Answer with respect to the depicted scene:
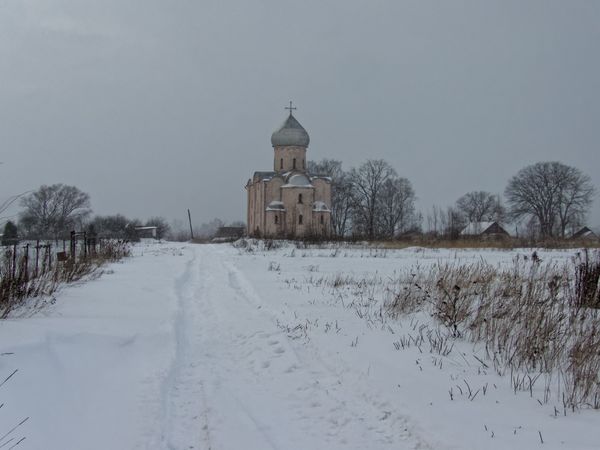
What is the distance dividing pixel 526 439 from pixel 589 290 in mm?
5114

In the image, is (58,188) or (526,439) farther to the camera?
(58,188)

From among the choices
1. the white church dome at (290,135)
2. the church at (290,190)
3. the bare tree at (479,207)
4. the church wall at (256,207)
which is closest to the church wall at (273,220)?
the church at (290,190)

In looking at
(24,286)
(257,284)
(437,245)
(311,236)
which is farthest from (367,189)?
(24,286)

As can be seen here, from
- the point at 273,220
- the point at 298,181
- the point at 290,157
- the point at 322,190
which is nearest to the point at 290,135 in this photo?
the point at 290,157

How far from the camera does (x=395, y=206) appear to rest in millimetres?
75750

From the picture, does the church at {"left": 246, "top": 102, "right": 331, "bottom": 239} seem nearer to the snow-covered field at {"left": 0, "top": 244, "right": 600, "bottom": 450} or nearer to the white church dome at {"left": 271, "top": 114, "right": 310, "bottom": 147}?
the white church dome at {"left": 271, "top": 114, "right": 310, "bottom": 147}

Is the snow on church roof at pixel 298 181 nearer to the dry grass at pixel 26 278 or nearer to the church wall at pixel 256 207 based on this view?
the church wall at pixel 256 207

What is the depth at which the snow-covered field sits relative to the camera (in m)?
3.57

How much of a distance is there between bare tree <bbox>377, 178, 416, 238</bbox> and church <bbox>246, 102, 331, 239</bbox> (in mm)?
17006

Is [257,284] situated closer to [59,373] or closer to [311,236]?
[59,373]

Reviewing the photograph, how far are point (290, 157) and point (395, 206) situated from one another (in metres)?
22.6

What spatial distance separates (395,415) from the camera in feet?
13.0

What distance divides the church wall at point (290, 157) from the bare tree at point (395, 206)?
19.0 meters

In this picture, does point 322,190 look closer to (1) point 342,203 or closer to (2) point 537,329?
(1) point 342,203
